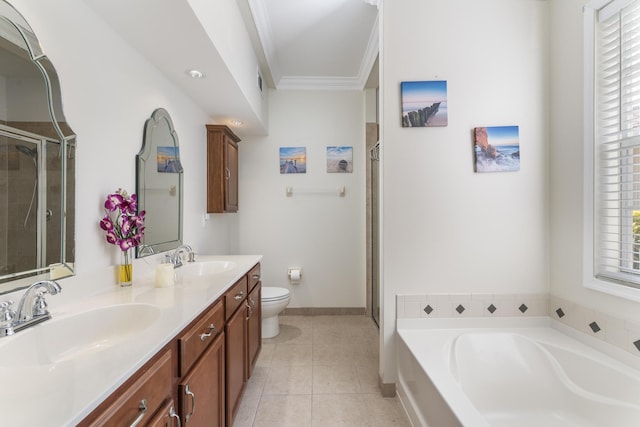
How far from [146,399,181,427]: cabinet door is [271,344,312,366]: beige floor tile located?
1531 mm

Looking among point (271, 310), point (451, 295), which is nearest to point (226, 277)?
point (271, 310)

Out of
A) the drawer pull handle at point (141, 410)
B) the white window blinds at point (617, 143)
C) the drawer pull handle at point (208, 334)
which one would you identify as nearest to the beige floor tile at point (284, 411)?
the drawer pull handle at point (208, 334)

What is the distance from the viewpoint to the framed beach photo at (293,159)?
11.2ft

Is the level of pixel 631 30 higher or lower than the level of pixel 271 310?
higher

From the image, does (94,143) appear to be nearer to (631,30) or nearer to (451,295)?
(451,295)

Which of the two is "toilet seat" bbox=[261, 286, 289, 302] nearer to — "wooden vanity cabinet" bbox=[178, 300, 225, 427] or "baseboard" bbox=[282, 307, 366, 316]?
"baseboard" bbox=[282, 307, 366, 316]

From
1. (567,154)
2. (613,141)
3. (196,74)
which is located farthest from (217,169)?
(613,141)

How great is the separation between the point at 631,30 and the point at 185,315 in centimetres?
247

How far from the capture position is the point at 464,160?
76.7 inches

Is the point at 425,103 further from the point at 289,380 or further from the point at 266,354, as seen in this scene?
the point at 266,354

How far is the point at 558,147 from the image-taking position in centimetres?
187

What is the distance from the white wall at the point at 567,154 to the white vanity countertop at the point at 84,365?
2.05 meters

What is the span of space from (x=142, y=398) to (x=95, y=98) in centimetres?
128

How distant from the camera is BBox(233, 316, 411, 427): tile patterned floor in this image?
179 centimetres
